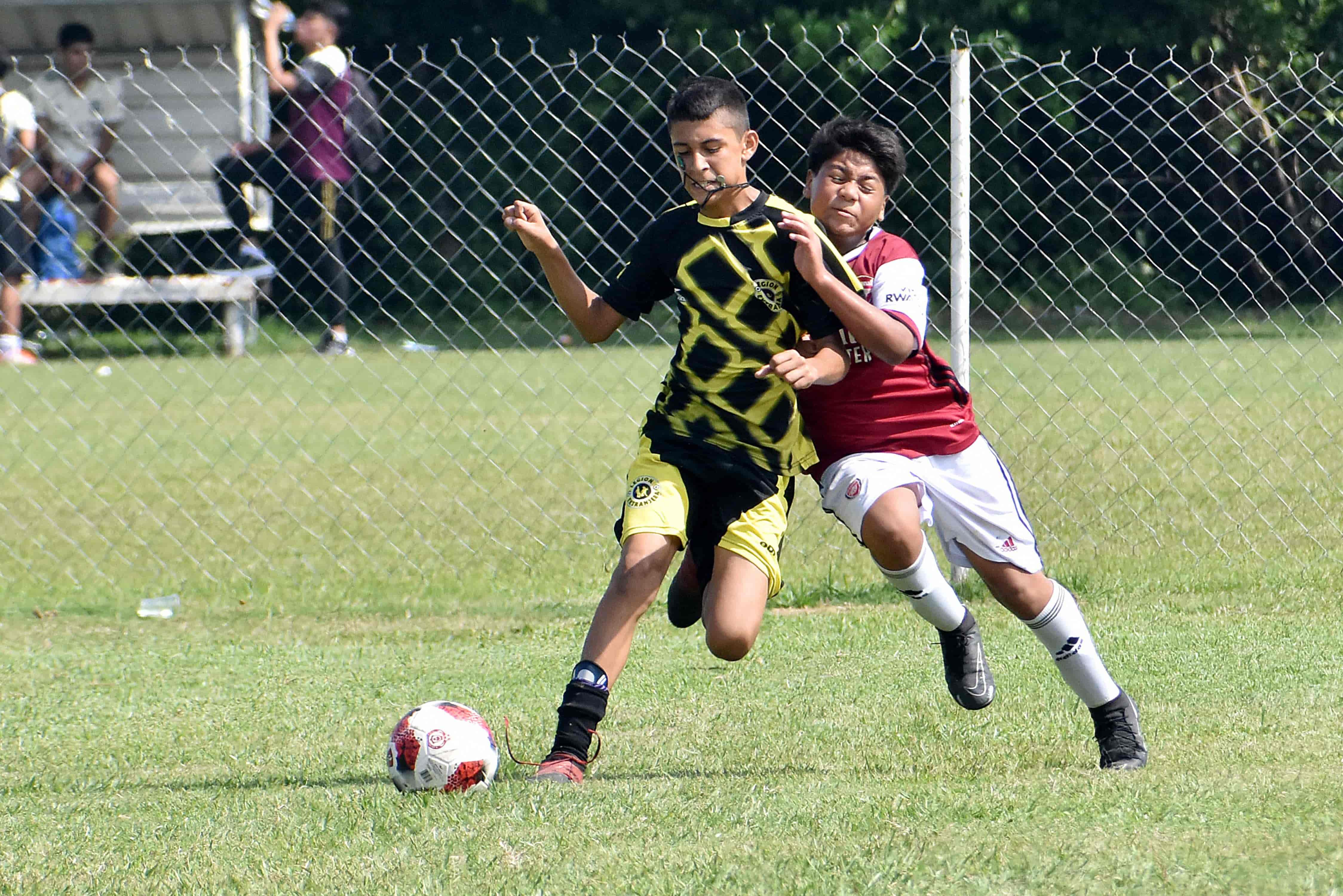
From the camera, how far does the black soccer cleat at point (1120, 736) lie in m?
3.58

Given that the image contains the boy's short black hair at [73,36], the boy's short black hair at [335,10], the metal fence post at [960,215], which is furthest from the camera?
the boy's short black hair at [335,10]

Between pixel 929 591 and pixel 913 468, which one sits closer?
pixel 913 468

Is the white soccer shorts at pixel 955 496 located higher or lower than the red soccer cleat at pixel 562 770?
higher

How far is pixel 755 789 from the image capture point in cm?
338

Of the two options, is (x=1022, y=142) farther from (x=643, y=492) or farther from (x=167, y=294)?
(x=643, y=492)

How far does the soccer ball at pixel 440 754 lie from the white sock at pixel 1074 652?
132 centimetres

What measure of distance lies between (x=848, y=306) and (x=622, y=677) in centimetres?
173

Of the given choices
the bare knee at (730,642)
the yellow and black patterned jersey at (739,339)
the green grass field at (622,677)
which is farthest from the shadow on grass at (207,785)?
the yellow and black patterned jersey at (739,339)

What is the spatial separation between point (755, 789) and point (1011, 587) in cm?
81

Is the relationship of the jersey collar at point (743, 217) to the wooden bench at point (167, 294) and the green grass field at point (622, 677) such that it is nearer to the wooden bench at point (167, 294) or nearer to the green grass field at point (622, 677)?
the green grass field at point (622, 677)

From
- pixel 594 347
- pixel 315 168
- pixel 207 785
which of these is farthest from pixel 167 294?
pixel 207 785

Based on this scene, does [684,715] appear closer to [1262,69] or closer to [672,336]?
[672,336]

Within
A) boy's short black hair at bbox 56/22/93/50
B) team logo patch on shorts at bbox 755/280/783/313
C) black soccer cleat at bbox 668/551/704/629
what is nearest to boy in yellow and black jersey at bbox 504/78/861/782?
team logo patch on shorts at bbox 755/280/783/313

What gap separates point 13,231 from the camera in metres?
12.8
